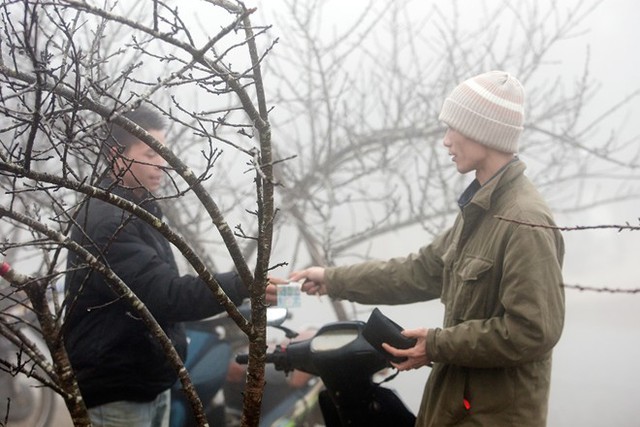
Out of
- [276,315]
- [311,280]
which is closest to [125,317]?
[276,315]

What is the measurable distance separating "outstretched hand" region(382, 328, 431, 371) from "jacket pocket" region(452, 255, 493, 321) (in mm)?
138

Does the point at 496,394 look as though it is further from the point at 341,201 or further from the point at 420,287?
the point at 341,201

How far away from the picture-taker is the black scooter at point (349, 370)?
2342 mm

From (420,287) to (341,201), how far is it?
103 inches

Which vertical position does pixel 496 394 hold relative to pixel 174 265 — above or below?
below

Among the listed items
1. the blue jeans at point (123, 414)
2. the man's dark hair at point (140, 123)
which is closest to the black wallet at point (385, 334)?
the blue jeans at point (123, 414)

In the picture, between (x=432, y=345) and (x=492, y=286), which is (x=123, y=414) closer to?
(x=432, y=345)

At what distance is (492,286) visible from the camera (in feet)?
6.67

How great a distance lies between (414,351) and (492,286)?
0.97 feet

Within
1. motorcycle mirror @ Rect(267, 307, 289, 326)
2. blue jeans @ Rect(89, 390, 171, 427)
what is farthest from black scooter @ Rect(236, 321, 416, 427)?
blue jeans @ Rect(89, 390, 171, 427)

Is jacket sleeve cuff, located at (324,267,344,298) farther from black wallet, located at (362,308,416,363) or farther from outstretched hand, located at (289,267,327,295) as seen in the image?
black wallet, located at (362,308,416,363)

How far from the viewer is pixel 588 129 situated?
5090 mm

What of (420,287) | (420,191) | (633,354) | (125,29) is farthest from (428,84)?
(633,354)

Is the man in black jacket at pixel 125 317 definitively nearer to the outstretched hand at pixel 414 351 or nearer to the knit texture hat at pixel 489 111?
the outstretched hand at pixel 414 351
